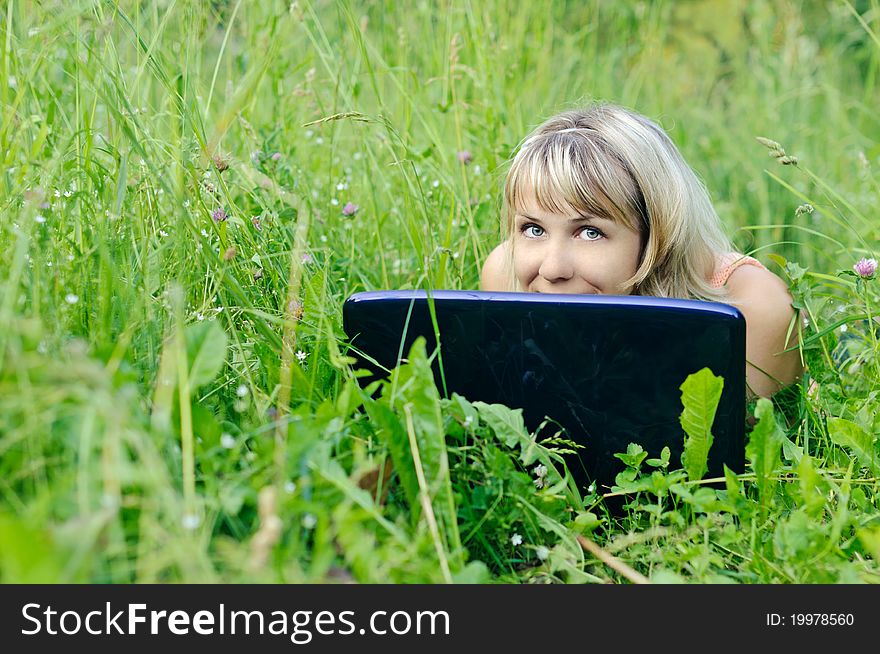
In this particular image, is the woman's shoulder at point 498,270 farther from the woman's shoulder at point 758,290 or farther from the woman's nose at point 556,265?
the woman's shoulder at point 758,290

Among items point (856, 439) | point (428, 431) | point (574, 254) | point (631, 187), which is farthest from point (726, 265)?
point (428, 431)

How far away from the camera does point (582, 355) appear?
1554 mm

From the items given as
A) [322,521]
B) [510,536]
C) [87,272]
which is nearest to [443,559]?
[322,521]

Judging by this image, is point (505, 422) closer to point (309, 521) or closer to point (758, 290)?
point (309, 521)

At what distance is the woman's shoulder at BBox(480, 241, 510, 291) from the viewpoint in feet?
7.79

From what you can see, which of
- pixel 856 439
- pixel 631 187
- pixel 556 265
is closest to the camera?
pixel 856 439

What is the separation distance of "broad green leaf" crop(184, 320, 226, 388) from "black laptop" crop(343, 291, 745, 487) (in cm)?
33

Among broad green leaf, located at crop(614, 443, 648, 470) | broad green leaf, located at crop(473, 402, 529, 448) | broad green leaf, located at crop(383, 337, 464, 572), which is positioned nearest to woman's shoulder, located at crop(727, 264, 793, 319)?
broad green leaf, located at crop(614, 443, 648, 470)

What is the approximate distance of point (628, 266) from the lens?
7.02ft

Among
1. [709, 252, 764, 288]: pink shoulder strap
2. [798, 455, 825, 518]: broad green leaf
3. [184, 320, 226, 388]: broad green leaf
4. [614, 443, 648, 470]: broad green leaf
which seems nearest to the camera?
[184, 320, 226, 388]: broad green leaf

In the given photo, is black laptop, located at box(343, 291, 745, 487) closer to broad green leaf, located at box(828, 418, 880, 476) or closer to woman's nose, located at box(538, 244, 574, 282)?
broad green leaf, located at box(828, 418, 880, 476)

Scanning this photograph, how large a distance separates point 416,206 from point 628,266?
0.75 meters

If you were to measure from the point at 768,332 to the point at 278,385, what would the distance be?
1.22 metres

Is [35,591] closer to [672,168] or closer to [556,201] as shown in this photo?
[556,201]
